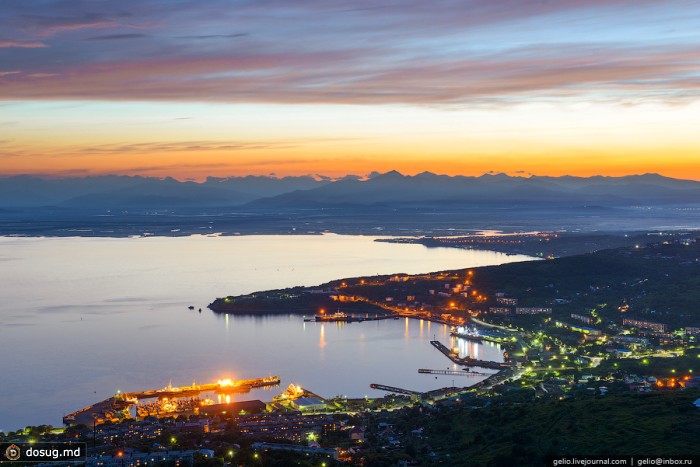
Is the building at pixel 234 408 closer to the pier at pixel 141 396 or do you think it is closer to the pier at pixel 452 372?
the pier at pixel 141 396

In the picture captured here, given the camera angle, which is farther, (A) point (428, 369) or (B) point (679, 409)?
(A) point (428, 369)

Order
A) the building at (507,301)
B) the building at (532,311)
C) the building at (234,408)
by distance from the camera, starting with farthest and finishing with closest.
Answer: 1. the building at (507,301)
2. the building at (532,311)
3. the building at (234,408)

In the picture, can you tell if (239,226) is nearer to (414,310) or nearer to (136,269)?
(136,269)

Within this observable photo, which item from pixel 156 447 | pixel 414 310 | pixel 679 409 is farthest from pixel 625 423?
pixel 414 310

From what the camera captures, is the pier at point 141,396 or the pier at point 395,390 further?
the pier at point 395,390

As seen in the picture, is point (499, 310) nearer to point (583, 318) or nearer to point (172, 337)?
point (583, 318)

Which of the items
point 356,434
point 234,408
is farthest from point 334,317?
point 356,434

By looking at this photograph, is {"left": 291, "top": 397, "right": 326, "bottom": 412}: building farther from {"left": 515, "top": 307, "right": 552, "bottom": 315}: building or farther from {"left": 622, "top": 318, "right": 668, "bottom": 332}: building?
{"left": 515, "top": 307, "right": 552, "bottom": 315}: building

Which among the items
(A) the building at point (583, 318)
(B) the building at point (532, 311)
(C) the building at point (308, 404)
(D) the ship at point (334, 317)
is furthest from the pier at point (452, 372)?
(B) the building at point (532, 311)

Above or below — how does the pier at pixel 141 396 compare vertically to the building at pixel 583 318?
below
